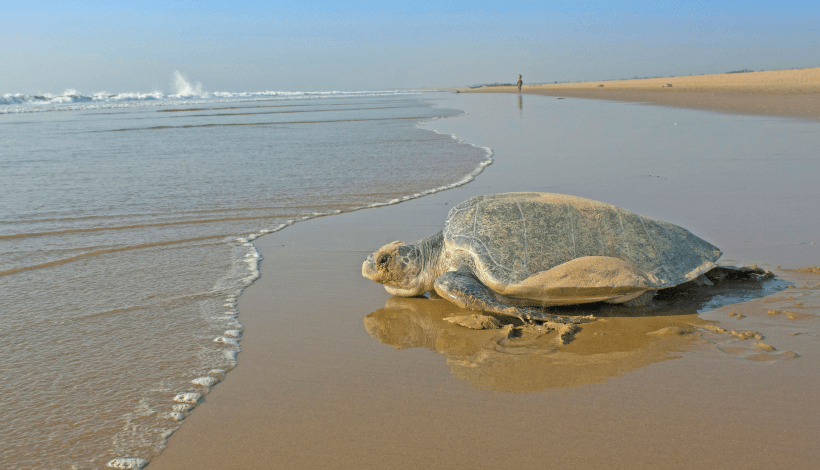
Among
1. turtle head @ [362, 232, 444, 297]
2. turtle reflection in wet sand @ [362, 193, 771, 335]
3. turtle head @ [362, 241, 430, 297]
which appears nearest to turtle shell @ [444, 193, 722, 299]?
turtle reflection in wet sand @ [362, 193, 771, 335]

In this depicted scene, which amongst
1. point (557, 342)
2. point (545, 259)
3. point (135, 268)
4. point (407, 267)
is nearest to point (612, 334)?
point (557, 342)

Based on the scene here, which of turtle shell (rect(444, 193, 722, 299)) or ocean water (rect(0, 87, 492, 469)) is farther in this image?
turtle shell (rect(444, 193, 722, 299))

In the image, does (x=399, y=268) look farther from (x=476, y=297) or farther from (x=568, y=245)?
(x=568, y=245)

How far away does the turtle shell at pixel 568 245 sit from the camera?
3.61m

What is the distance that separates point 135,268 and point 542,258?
3.42m

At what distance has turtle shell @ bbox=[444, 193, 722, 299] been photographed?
3.61 m

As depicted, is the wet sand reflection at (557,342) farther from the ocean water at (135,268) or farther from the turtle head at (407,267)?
the ocean water at (135,268)

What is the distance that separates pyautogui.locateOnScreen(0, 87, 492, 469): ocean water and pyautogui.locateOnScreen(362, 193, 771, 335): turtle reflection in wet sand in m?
1.49

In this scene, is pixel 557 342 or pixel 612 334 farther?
pixel 612 334

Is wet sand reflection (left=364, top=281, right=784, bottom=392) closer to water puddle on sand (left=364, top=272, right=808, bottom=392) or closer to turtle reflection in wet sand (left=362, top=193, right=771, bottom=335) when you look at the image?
water puddle on sand (left=364, top=272, right=808, bottom=392)

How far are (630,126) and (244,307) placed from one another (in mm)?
Result: 13030

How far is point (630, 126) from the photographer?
14328 mm

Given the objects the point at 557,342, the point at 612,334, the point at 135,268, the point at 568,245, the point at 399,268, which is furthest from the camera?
the point at 135,268

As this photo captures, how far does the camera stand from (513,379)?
2777 mm
